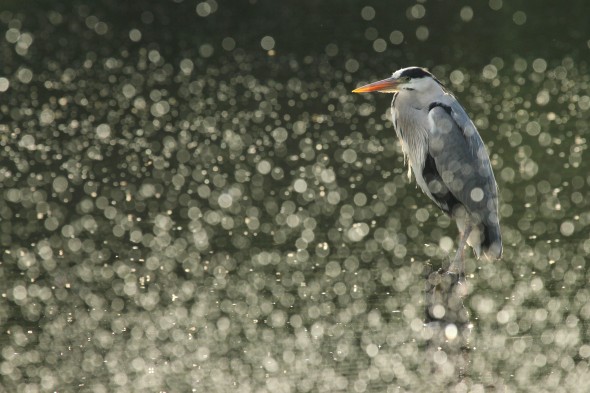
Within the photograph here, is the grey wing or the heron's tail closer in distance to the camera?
the heron's tail

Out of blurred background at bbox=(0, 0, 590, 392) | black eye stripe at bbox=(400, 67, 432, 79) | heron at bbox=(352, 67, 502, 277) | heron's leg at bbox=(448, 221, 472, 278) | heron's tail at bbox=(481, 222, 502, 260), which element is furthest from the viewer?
black eye stripe at bbox=(400, 67, 432, 79)

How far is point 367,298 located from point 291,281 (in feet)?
2.90

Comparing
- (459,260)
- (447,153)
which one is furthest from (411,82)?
(459,260)

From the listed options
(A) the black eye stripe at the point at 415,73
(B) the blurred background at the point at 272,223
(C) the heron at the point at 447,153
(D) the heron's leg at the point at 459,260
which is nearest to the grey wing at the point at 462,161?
(C) the heron at the point at 447,153

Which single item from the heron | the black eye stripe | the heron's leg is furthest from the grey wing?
the black eye stripe

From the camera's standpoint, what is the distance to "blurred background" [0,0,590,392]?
825 cm

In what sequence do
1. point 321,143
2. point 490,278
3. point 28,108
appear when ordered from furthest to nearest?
point 28,108
point 321,143
point 490,278

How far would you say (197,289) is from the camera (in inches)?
407

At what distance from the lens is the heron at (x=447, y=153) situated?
8.91 metres

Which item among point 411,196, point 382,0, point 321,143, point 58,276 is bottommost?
point 382,0

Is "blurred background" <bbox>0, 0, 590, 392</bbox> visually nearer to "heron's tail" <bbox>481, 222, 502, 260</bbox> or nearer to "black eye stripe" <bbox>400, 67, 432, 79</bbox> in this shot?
"heron's tail" <bbox>481, 222, 502, 260</bbox>

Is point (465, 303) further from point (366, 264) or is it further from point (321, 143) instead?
point (321, 143)

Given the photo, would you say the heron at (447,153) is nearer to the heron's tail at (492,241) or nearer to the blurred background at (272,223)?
the heron's tail at (492,241)

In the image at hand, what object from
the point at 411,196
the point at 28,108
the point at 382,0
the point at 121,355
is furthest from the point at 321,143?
the point at 382,0
